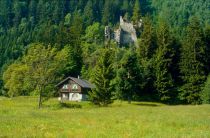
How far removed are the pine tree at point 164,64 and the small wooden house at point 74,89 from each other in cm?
1654

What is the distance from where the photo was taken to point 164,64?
9150 cm

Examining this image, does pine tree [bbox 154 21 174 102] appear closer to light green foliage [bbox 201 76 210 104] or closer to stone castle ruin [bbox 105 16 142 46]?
light green foliage [bbox 201 76 210 104]

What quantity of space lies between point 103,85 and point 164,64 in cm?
2445

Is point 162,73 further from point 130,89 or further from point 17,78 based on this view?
point 17,78

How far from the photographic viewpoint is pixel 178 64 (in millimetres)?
93125

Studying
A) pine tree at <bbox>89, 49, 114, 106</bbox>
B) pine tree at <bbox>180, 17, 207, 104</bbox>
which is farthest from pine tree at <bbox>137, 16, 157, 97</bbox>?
pine tree at <bbox>89, 49, 114, 106</bbox>

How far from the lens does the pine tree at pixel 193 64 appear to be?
84.8 m

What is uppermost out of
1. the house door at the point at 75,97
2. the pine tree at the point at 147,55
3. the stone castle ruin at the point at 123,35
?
the stone castle ruin at the point at 123,35

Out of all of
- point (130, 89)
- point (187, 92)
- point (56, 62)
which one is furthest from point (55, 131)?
point (187, 92)

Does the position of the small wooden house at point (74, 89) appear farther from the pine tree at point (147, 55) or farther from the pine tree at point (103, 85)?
the pine tree at point (103, 85)

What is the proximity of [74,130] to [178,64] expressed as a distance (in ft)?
225

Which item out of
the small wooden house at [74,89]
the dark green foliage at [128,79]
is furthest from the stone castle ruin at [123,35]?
the dark green foliage at [128,79]

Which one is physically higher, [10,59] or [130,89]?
[10,59]

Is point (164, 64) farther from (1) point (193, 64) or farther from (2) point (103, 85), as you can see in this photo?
(2) point (103, 85)
